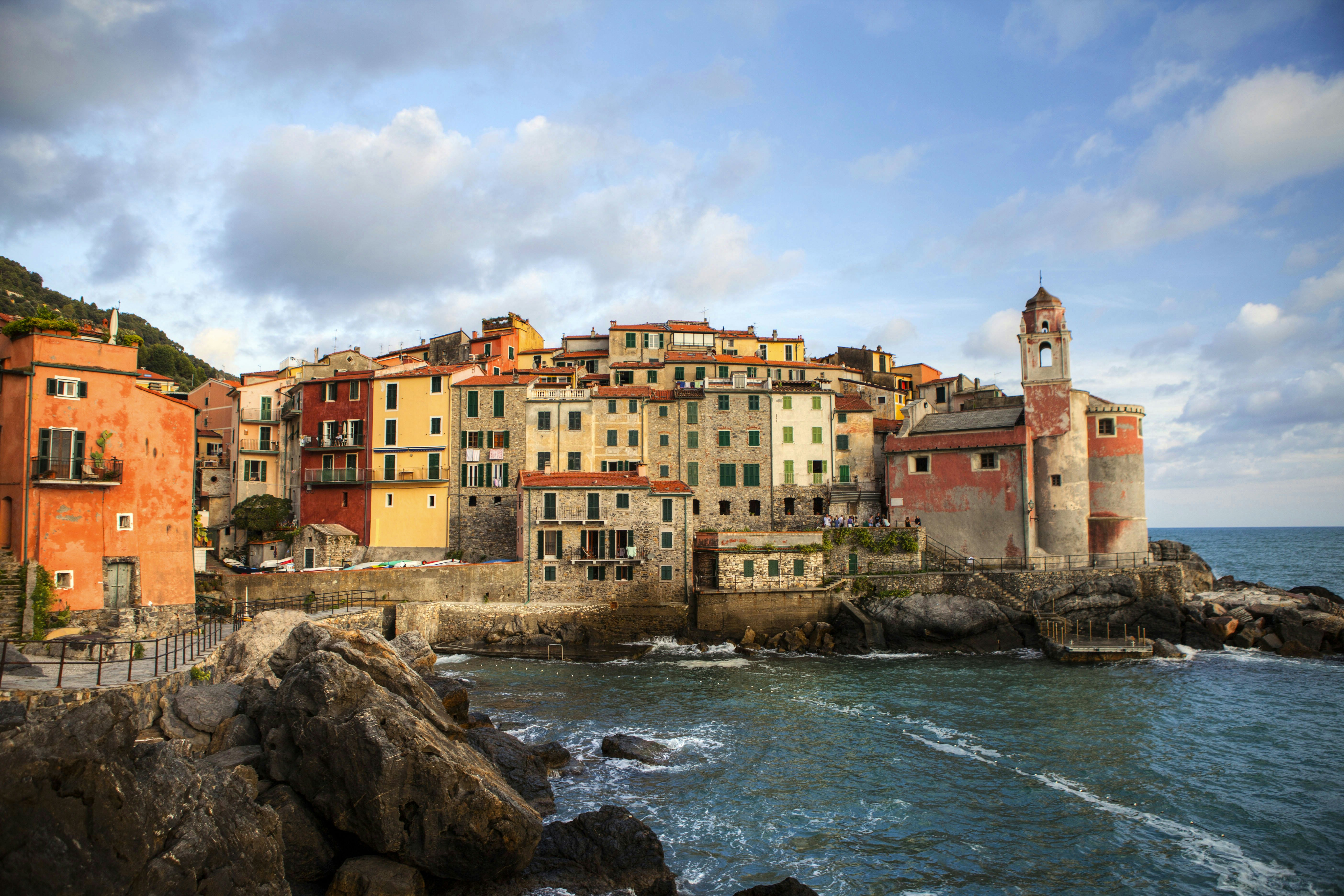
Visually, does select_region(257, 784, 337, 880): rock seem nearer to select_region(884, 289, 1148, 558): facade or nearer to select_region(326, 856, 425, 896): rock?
select_region(326, 856, 425, 896): rock

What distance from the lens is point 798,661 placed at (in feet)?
119

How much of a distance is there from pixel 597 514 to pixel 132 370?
2170 cm

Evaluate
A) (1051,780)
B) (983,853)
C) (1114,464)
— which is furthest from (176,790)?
(1114,464)

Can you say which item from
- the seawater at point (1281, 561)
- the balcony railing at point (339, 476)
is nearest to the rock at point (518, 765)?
the balcony railing at point (339, 476)

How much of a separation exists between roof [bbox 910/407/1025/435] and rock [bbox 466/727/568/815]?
112 ft

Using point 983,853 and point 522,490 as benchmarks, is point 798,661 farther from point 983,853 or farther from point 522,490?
point 983,853

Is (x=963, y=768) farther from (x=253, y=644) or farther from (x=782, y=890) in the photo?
(x=253, y=644)

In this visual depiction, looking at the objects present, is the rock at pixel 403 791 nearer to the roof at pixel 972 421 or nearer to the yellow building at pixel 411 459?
the yellow building at pixel 411 459

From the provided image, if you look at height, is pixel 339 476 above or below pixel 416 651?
above

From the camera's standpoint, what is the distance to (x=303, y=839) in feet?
44.6

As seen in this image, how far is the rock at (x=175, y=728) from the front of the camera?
16750 millimetres

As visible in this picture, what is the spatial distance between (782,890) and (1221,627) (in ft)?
115

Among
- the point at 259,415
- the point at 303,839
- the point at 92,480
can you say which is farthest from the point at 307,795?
the point at 259,415

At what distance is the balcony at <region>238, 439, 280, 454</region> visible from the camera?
50.3 m
